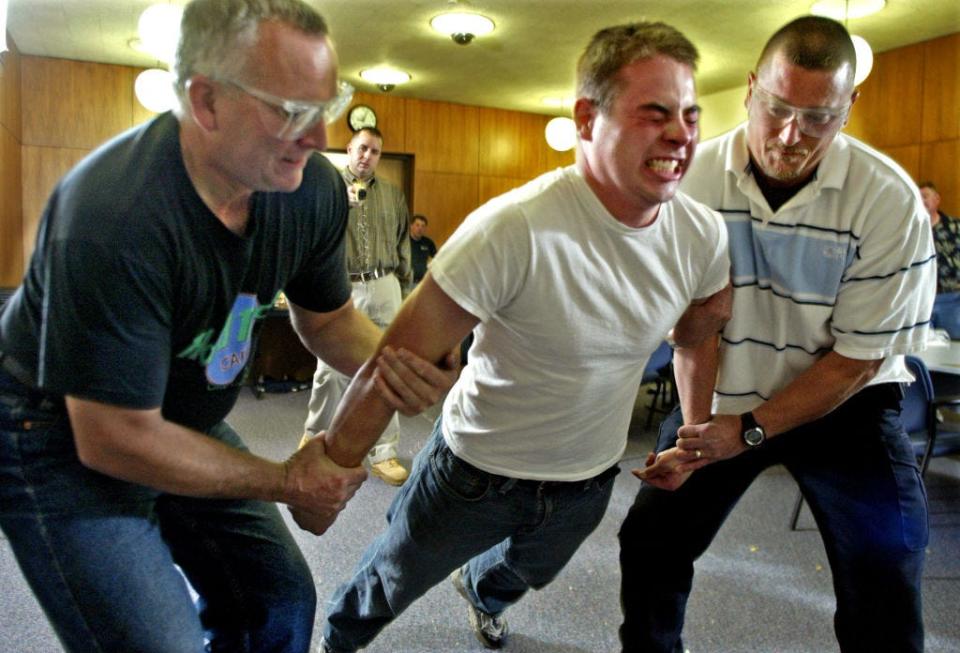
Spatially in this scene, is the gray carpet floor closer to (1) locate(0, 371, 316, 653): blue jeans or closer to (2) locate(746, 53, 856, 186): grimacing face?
(2) locate(746, 53, 856, 186): grimacing face

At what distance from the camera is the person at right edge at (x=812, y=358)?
5.01 feet

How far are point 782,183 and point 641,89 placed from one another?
48 cm

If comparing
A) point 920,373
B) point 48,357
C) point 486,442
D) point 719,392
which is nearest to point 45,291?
point 48,357

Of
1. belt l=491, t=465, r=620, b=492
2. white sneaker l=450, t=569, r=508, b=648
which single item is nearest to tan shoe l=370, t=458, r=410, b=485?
white sneaker l=450, t=569, r=508, b=648

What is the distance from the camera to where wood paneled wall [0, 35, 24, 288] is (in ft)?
21.4

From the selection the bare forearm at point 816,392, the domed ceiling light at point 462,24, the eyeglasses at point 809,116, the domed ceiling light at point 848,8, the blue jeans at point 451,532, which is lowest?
the blue jeans at point 451,532

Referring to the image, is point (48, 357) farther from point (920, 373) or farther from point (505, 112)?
point (505, 112)

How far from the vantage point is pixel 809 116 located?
1485 mm

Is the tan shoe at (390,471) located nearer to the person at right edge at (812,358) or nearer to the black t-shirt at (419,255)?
the person at right edge at (812,358)

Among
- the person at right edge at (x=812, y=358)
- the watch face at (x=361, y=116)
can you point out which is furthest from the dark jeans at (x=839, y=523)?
the watch face at (x=361, y=116)

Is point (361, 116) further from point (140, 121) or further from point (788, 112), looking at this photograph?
point (788, 112)

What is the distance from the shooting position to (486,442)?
1548 millimetres

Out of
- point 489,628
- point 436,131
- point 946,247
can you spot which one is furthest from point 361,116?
point 489,628

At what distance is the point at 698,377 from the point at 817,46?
752 mm
